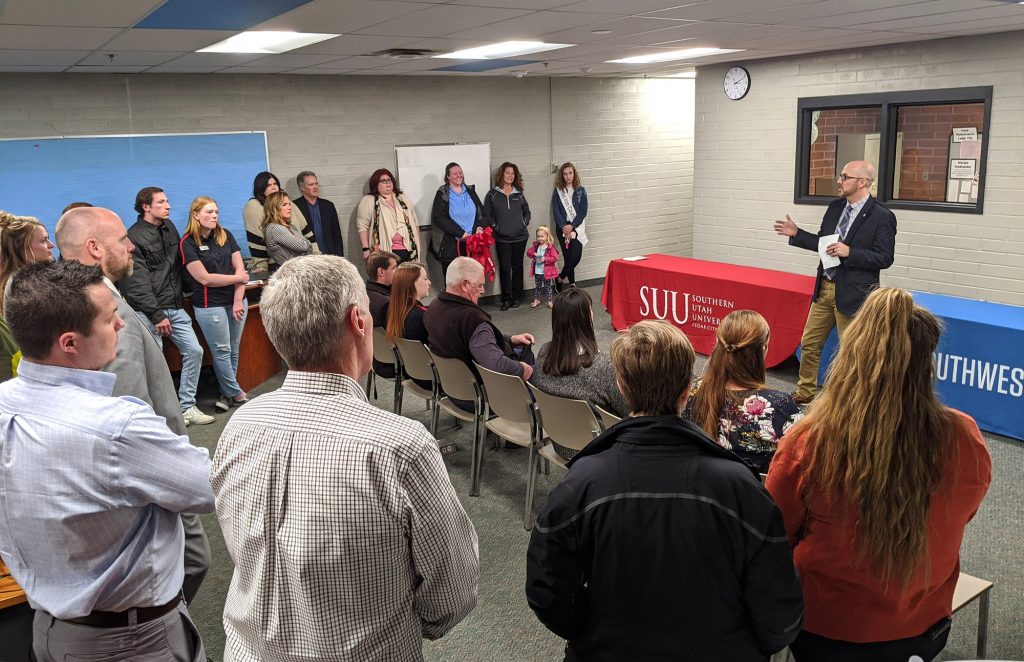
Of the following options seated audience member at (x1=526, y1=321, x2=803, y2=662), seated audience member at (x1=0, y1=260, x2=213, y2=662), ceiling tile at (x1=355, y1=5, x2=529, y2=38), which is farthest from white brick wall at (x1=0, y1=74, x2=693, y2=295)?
seated audience member at (x1=526, y1=321, x2=803, y2=662)

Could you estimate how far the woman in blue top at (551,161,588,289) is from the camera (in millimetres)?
8820

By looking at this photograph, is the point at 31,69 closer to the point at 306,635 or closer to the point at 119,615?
the point at 119,615

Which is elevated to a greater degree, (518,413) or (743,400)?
(743,400)

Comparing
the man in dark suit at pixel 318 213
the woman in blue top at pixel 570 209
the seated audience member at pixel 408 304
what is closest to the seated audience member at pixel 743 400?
the seated audience member at pixel 408 304

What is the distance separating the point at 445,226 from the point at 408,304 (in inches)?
145

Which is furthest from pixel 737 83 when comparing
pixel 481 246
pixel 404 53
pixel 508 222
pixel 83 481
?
pixel 83 481

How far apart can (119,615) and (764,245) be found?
7.20m

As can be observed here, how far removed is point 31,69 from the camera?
5.75 meters

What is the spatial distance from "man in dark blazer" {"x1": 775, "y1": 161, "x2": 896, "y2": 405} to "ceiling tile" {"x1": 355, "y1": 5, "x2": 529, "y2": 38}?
2.41 m

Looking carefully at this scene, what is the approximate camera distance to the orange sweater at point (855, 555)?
1638 mm

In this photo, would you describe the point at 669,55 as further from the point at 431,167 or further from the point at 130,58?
the point at 130,58

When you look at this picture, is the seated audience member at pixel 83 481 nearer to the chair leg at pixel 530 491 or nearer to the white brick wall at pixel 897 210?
the chair leg at pixel 530 491

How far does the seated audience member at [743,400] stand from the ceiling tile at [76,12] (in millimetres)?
2813

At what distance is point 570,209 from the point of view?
29.1ft
